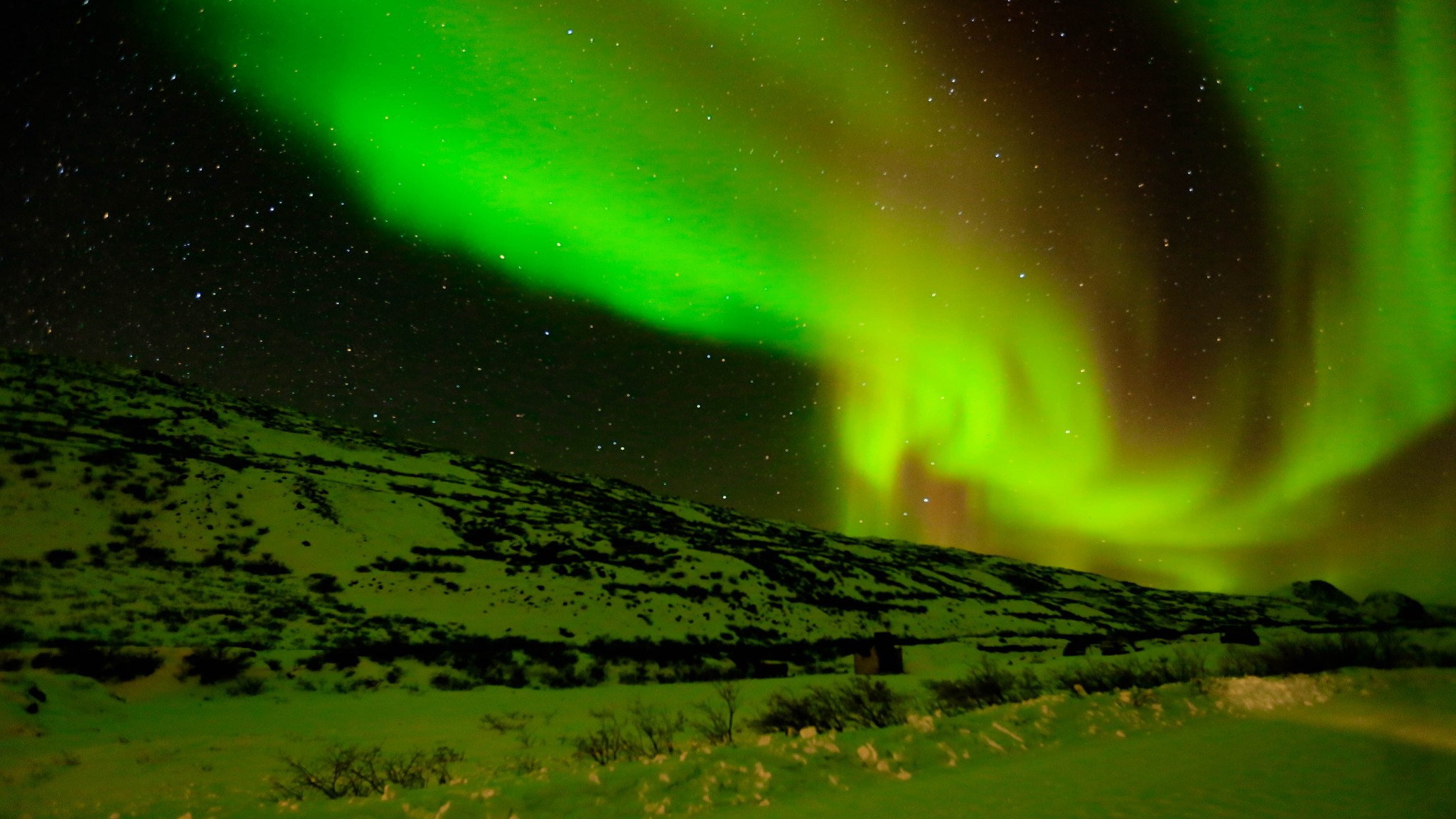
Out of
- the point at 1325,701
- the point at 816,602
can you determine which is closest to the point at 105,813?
the point at 1325,701

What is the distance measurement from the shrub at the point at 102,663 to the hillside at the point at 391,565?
166 centimetres

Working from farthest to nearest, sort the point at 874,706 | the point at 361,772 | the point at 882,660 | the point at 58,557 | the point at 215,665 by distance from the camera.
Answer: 1. the point at 58,557
2. the point at 882,660
3. the point at 215,665
4. the point at 874,706
5. the point at 361,772

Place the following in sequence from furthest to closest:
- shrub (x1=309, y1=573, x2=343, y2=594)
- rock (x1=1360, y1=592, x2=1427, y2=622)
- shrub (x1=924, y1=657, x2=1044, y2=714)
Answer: rock (x1=1360, y1=592, x2=1427, y2=622) < shrub (x1=309, y1=573, x2=343, y2=594) < shrub (x1=924, y1=657, x2=1044, y2=714)

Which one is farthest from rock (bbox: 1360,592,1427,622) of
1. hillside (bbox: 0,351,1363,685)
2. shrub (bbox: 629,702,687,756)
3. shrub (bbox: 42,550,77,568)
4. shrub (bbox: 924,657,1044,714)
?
shrub (bbox: 42,550,77,568)

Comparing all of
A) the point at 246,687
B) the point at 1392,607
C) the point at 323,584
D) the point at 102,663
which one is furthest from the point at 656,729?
the point at 1392,607

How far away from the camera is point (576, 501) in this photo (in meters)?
54.3

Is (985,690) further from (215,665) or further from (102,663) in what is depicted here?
(102,663)

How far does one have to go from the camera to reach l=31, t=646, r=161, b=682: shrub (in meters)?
14.7

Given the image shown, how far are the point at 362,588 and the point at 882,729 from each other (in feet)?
83.5

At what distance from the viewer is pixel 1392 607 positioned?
9312 centimetres

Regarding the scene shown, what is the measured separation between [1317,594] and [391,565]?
131 metres

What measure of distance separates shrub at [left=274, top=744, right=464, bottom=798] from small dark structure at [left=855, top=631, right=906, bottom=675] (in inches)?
494

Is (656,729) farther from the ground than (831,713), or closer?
closer

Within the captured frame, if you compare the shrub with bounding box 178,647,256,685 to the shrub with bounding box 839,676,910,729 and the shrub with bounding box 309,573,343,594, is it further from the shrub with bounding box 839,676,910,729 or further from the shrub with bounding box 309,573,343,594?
the shrub with bounding box 839,676,910,729
